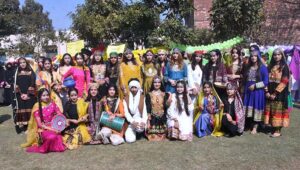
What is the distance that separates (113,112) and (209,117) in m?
1.64

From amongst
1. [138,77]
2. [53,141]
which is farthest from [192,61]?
[53,141]

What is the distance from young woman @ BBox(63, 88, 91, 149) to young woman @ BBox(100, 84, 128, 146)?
0.94ft

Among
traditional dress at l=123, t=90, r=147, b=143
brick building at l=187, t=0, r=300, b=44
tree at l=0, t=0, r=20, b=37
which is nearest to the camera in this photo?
traditional dress at l=123, t=90, r=147, b=143

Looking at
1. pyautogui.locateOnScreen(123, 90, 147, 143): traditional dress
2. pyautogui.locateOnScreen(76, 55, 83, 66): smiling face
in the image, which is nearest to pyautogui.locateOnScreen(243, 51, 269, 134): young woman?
pyautogui.locateOnScreen(123, 90, 147, 143): traditional dress

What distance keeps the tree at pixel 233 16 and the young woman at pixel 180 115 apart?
17.9 ft

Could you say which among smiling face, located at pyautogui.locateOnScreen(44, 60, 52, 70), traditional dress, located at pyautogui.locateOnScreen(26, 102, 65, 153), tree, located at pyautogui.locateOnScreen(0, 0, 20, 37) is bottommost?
traditional dress, located at pyautogui.locateOnScreen(26, 102, 65, 153)

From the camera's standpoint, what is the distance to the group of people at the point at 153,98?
5750 millimetres

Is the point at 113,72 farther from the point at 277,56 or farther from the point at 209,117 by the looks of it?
the point at 277,56

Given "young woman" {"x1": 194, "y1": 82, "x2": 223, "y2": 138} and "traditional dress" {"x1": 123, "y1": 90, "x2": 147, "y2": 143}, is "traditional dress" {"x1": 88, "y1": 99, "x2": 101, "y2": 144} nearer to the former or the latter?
"traditional dress" {"x1": 123, "y1": 90, "x2": 147, "y2": 143}

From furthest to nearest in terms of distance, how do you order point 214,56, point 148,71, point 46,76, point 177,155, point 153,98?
point 46,76 < point 148,71 < point 214,56 < point 153,98 < point 177,155

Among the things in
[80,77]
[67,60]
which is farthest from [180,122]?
[67,60]

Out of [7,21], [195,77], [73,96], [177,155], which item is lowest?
[177,155]

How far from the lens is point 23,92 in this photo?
679cm

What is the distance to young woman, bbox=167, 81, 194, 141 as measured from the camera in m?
5.84
